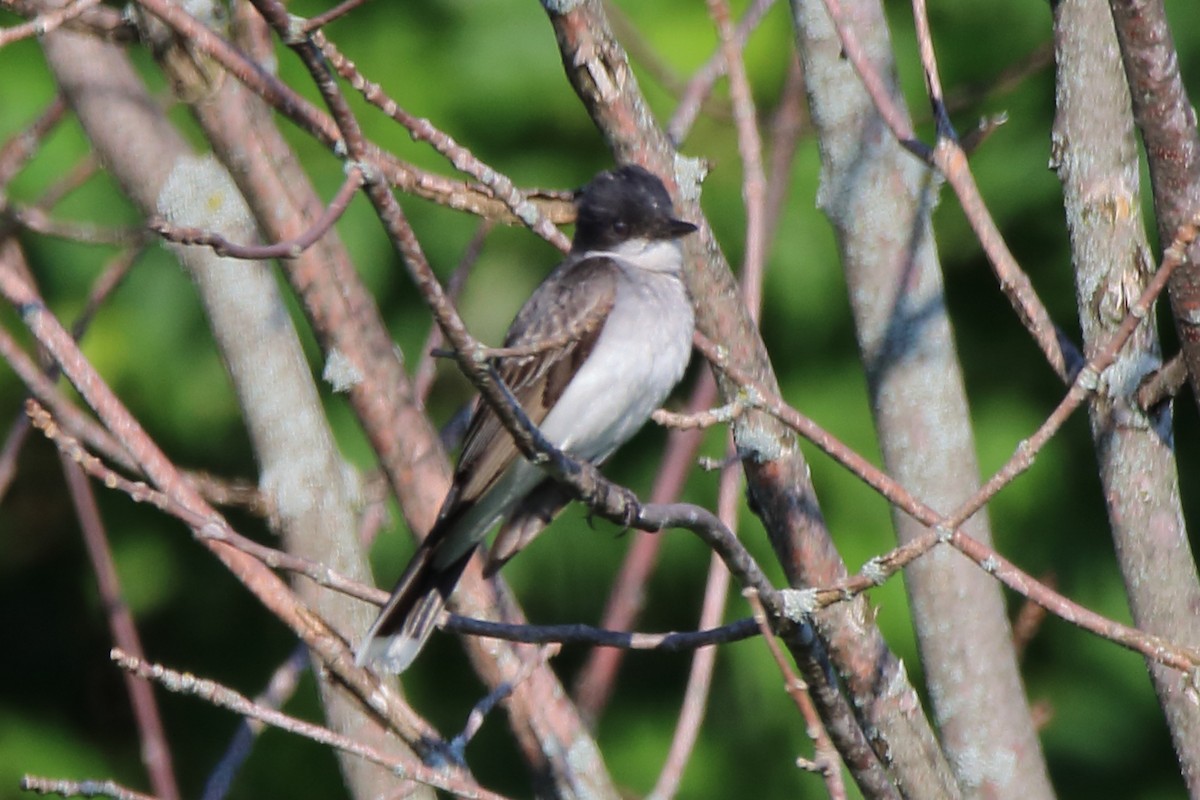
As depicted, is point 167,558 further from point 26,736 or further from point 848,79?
point 848,79

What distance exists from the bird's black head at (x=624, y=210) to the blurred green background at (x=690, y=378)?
72 cm

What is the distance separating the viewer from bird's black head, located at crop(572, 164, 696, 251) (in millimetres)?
2955

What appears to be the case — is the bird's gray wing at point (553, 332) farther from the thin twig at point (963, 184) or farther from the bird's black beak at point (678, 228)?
the thin twig at point (963, 184)

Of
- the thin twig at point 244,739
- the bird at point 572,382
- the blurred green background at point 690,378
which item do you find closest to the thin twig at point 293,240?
the bird at point 572,382

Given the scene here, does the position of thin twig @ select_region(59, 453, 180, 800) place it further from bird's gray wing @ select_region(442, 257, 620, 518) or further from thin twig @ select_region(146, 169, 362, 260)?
thin twig @ select_region(146, 169, 362, 260)

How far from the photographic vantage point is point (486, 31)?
420cm

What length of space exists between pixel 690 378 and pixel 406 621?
2.29 meters

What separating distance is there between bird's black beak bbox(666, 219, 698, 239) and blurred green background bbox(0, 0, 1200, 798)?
964 millimetres

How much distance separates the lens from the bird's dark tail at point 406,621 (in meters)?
2.64

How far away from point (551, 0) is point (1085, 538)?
2.77 m

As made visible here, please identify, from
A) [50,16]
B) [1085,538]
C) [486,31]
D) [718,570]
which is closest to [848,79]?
[718,570]

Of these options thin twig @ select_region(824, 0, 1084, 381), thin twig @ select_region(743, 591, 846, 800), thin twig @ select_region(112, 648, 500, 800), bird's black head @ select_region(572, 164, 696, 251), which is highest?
bird's black head @ select_region(572, 164, 696, 251)

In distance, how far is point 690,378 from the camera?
485 centimetres

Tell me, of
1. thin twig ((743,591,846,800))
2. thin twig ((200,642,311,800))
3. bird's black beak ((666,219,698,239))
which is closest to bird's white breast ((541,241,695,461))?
bird's black beak ((666,219,698,239))
